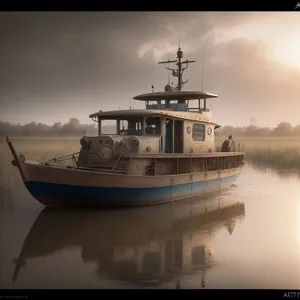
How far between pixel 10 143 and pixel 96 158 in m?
2.30

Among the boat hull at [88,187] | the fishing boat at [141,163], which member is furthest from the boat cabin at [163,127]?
the boat hull at [88,187]

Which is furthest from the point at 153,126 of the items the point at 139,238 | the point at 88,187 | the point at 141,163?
the point at 139,238

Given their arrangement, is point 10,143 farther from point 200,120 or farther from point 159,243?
point 200,120

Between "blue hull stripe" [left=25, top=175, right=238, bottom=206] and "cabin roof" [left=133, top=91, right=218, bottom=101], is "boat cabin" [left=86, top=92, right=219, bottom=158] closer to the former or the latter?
"cabin roof" [left=133, top=91, right=218, bottom=101]

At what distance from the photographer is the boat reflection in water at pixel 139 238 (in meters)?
4.48

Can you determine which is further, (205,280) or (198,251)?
(198,251)

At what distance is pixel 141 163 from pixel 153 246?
9.22 ft

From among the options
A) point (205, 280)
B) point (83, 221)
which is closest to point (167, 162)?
point (83, 221)

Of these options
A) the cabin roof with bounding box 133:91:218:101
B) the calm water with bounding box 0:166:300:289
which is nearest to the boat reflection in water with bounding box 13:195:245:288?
the calm water with bounding box 0:166:300:289

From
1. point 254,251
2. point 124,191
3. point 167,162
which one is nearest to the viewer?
point 254,251

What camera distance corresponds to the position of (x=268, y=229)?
6066 millimetres

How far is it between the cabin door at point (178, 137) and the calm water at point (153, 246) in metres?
1.65

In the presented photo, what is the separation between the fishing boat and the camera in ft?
22.8

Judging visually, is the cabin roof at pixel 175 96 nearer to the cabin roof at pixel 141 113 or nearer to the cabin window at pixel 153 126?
the cabin roof at pixel 141 113
